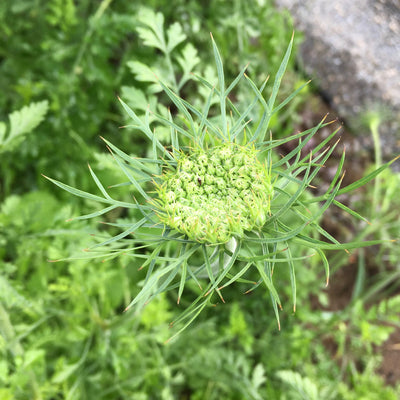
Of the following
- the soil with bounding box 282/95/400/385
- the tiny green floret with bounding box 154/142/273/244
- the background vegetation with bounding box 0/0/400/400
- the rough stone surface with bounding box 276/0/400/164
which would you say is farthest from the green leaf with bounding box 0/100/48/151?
the soil with bounding box 282/95/400/385

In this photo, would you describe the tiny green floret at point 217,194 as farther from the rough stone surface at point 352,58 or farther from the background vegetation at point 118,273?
the rough stone surface at point 352,58

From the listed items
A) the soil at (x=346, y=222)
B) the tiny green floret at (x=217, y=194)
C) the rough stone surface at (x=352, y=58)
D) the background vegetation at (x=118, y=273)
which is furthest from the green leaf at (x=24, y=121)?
the soil at (x=346, y=222)

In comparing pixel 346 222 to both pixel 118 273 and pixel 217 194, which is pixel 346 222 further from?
pixel 217 194

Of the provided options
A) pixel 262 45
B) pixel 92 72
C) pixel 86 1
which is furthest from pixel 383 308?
pixel 86 1

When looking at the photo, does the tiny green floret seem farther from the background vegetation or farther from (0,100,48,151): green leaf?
(0,100,48,151): green leaf

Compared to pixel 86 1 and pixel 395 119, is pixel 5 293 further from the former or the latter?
pixel 395 119

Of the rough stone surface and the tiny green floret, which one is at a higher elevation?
the rough stone surface
